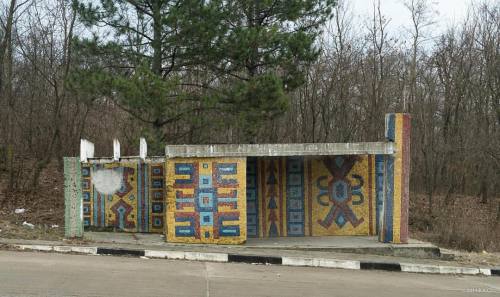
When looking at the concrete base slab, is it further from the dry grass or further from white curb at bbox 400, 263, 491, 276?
the dry grass

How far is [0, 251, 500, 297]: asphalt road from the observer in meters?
7.38

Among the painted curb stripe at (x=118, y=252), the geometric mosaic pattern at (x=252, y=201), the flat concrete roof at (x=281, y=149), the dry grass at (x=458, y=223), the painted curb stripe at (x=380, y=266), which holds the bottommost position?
the dry grass at (x=458, y=223)

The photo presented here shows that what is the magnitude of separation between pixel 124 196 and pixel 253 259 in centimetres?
494

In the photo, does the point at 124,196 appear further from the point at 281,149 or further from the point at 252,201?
the point at 281,149

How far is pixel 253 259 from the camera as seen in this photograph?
1083 cm

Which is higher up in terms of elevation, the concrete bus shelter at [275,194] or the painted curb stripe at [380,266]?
the concrete bus shelter at [275,194]

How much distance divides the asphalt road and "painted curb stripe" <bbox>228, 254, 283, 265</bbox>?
11.8 inches

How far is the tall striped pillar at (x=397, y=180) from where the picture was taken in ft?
39.8

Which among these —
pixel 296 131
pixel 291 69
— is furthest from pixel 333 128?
pixel 291 69

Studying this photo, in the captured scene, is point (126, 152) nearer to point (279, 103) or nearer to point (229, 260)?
point (279, 103)

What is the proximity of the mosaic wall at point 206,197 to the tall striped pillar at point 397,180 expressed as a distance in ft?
10.7

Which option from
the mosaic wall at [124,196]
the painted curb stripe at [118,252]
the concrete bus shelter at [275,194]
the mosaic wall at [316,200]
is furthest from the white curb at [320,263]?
the mosaic wall at [124,196]

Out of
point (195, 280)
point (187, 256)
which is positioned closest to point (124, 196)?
point (187, 256)

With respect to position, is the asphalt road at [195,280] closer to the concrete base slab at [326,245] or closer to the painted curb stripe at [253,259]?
the painted curb stripe at [253,259]
